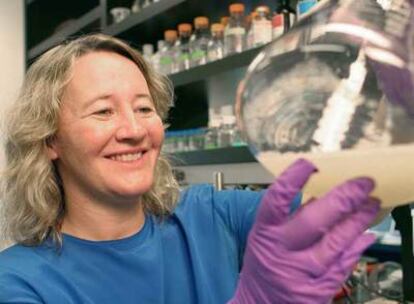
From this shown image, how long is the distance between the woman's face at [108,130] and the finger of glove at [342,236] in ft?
1.67

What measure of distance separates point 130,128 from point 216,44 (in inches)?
34.9

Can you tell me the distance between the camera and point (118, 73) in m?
1.06

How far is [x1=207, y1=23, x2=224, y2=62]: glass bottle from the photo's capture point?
1767 millimetres

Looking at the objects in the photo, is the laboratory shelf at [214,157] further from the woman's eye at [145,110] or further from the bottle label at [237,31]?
the woman's eye at [145,110]

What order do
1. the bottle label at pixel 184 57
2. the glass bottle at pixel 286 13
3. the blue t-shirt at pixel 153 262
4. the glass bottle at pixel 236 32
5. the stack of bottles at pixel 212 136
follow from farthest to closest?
the bottle label at pixel 184 57
the stack of bottles at pixel 212 136
the glass bottle at pixel 236 32
the glass bottle at pixel 286 13
the blue t-shirt at pixel 153 262

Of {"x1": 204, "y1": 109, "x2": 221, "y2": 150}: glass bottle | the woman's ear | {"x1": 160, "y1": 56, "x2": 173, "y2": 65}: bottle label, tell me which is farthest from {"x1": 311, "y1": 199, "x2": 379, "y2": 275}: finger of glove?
{"x1": 160, "y1": 56, "x2": 173, "y2": 65}: bottle label

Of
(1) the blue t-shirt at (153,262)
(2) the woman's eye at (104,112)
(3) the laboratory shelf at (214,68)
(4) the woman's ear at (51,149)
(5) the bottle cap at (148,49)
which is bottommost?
(1) the blue t-shirt at (153,262)

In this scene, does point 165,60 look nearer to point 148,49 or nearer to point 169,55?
point 169,55

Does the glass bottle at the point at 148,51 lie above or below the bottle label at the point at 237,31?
above

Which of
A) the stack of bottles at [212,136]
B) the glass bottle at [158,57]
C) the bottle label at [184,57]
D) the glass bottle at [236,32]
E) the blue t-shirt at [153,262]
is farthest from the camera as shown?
the glass bottle at [158,57]

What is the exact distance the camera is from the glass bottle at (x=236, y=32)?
5.50 ft

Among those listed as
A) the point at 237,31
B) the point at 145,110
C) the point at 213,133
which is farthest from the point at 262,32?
the point at 145,110

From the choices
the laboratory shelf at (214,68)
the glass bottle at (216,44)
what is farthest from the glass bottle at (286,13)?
the glass bottle at (216,44)

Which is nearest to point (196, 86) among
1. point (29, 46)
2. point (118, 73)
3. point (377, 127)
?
point (118, 73)
